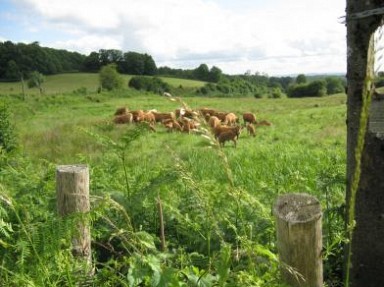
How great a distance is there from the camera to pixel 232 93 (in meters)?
75.9

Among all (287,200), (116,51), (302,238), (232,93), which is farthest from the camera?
(116,51)

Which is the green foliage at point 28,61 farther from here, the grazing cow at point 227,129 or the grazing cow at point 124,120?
the grazing cow at point 227,129

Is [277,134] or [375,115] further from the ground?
[375,115]

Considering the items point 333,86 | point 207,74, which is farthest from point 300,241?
point 207,74

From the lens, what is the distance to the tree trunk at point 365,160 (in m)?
3.00

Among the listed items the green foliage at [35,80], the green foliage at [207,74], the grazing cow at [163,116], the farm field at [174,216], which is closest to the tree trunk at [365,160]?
the farm field at [174,216]

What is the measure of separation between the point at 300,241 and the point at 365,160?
4.38ft

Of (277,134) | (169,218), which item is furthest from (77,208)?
(277,134)

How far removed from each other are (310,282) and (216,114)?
22.0 metres

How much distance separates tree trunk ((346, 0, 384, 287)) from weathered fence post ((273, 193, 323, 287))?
110cm

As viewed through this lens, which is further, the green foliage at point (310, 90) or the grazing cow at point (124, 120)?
the green foliage at point (310, 90)

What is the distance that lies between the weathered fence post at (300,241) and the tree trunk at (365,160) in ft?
3.61

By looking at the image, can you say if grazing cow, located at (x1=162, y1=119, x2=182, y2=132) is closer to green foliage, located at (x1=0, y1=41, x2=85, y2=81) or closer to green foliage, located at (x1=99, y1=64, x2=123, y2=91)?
green foliage, located at (x1=99, y1=64, x2=123, y2=91)

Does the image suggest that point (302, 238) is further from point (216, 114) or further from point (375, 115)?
point (216, 114)
